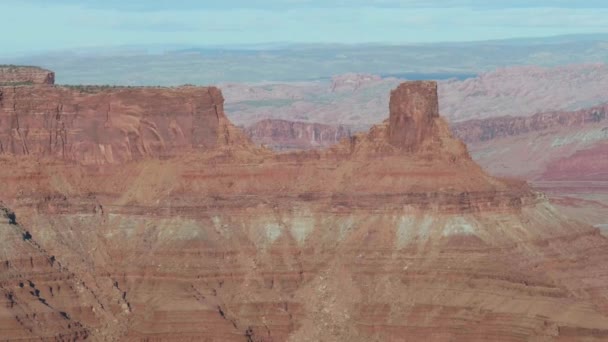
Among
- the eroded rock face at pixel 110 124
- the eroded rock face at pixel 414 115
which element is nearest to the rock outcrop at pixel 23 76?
the eroded rock face at pixel 110 124

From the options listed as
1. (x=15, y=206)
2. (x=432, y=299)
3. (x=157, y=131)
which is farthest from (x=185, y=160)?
(x=432, y=299)

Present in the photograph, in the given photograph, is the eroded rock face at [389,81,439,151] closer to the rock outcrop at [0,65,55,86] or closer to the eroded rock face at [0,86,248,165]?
the eroded rock face at [0,86,248,165]

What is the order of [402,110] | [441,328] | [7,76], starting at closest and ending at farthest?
[441,328] < [402,110] < [7,76]

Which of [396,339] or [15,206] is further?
[15,206]

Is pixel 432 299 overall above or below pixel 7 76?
below

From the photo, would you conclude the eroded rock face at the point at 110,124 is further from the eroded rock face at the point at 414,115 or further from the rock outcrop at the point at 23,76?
the eroded rock face at the point at 414,115

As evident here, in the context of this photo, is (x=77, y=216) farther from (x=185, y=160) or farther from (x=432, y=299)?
(x=432, y=299)

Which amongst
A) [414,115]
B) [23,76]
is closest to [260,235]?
[414,115]

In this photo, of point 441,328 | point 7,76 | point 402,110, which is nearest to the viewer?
point 441,328
